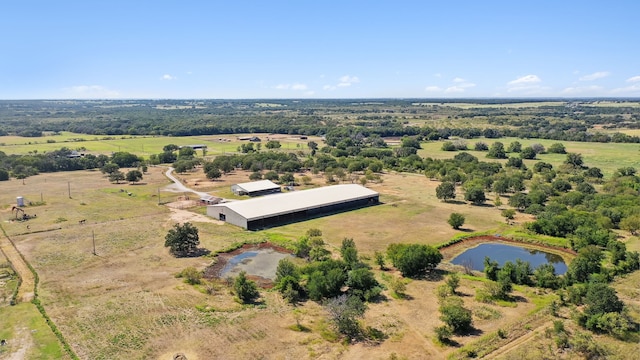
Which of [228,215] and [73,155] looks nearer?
[228,215]

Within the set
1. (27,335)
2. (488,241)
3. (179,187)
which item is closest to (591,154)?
(488,241)

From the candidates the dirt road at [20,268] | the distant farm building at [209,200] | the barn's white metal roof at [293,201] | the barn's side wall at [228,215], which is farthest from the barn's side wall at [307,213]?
the dirt road at [20,268]

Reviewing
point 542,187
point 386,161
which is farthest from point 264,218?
point 386,161

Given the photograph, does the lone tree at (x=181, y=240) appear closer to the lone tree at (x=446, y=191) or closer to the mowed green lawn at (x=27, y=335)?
the mowed green lawn at (x=27, y=335)

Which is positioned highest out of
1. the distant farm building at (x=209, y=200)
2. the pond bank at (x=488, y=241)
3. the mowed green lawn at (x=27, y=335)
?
the distant farm building at (x=209, y=200)

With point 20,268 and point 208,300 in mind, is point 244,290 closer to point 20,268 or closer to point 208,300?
point 208,300

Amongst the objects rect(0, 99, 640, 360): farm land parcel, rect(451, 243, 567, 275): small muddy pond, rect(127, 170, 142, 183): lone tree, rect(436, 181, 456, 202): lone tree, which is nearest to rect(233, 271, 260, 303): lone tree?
rect(0, 99, 640, 360): farm land parcel
